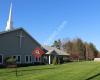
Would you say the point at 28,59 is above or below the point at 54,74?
above

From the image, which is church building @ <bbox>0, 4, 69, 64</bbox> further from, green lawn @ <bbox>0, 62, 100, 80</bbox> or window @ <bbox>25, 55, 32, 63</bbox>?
green lawn @ <bbox>0, 62, 100, 80</bbox>

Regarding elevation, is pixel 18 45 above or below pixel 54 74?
above

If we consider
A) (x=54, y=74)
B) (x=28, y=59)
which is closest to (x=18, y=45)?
(x=28, y=59)

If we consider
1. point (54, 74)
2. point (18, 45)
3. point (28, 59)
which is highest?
point (18, 45)

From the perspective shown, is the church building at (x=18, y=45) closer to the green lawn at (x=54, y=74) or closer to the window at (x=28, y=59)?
the window at (x=28, y=59)

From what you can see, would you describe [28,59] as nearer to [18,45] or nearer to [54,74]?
[18,45]

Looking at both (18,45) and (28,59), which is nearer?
(18,45)

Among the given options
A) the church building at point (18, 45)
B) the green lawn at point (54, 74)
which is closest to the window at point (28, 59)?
the church building at point (18, 45)

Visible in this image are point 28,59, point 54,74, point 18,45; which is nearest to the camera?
point 54,74

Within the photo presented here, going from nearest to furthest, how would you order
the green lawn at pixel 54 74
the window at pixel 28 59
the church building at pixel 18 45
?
the green lawn at pixel 54 74, the church building at pixel 18 45, the window at pixel 28 59

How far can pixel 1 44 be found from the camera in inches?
1795

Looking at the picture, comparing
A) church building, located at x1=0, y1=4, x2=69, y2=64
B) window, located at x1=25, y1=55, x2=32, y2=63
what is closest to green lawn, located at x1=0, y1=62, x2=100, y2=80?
church building, located at x1=0, y1=4, x2=69, y2=64

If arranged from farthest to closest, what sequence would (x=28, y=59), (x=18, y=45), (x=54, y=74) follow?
1. (x=28, y=59)
2. (x=18, y=45)
3. (x=54, y=74)

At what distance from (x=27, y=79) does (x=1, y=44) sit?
27907 mm
